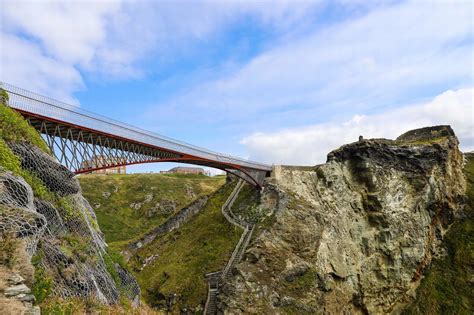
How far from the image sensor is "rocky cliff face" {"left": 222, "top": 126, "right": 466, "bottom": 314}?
1421 inches

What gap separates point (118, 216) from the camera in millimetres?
81188

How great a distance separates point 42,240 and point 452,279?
1877 inches

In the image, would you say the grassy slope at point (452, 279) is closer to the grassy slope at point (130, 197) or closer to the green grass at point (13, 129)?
the grassy slope at point (130, 197)

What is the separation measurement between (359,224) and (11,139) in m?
42.0

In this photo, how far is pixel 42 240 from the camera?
14.6 meters

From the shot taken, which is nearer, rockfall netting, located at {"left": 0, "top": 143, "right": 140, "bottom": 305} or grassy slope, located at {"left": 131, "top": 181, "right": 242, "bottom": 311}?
rockfall netting, located at {"left": 0, "top": 143, "right": 140, "bottom": 305}

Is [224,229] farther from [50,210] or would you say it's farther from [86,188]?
[86,188]

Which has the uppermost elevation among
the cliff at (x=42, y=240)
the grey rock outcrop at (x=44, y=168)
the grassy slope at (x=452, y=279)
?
the grey rock outcrop at (x=44, y=168)

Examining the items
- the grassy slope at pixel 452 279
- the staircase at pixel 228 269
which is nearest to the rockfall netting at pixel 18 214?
the staircase at pixel 228 269

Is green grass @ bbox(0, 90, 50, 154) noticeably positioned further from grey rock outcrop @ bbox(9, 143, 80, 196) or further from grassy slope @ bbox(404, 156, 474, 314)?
grassy slope @ bbox(404, 156, 474, 314)

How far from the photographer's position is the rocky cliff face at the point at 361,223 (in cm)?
3609

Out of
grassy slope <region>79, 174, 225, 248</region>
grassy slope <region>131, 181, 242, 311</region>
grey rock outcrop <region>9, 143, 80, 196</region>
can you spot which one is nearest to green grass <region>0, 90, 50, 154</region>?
Result: grey rock outcrop <region>9, 143, 80, 196</region>

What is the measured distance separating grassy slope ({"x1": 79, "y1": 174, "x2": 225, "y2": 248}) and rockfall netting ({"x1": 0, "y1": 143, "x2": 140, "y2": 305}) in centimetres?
5106

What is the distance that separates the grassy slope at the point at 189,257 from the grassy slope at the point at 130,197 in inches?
891
